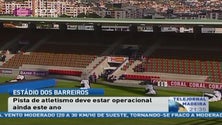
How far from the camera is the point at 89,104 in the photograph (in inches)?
885

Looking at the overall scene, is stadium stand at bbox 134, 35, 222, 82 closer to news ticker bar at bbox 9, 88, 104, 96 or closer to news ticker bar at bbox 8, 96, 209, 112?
news ticker bar at bbox 9, 88, 104, 96

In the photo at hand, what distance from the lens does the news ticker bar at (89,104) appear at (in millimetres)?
22172

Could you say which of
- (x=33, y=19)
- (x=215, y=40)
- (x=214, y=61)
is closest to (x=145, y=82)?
(x=214, y=61)

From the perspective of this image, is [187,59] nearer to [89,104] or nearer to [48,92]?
[48,92]

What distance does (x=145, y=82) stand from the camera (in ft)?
160

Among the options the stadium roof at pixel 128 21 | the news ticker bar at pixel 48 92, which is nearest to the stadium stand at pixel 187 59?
the stadium roof at pixel 128 21

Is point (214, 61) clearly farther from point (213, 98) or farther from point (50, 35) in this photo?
point (50, 35)

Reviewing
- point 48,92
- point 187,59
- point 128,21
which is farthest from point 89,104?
Result: point 187,59

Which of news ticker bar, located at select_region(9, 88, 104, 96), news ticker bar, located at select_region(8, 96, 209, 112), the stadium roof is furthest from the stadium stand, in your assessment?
news ticker bar, located at select_region(8, 96, 209, 112)

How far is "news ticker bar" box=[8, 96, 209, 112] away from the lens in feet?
72.7

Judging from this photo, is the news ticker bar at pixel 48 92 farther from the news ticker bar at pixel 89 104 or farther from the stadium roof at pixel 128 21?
the stadium roof at pixel 128 21

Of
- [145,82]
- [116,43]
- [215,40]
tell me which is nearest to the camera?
[145,82]

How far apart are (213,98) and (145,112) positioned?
1510cm

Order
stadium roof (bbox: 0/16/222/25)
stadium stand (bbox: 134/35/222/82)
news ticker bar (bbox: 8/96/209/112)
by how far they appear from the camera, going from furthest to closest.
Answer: stadium stand (bbox: 134/35/222/82) < stadium roof (bbox: 0/16/222/25) < news ticker bar (bbox: 8/96/209/112)
